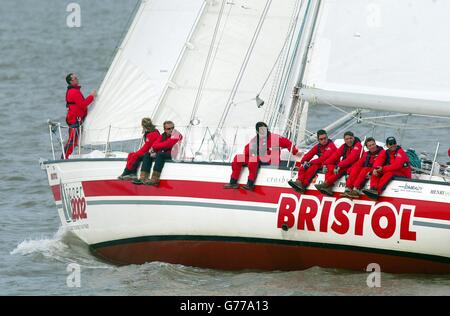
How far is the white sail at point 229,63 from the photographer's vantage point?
63.7 ft

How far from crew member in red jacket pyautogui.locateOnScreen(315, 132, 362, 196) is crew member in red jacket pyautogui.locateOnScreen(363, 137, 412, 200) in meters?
0.32

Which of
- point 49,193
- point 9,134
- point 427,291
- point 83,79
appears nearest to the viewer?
point 427,291

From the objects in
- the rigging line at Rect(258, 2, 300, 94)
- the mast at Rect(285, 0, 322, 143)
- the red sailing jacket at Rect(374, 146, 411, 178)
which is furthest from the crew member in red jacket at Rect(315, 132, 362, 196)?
the rigging line at Rect(258, 2, 300, 94)

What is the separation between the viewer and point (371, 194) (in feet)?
53.7

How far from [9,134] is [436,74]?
47.2ft

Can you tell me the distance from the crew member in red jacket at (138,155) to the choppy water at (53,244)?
1.25 meters

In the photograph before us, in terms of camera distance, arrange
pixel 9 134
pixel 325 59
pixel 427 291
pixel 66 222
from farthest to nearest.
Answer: pixel 9 134 → pixel 66 222 → pixel 325 59 → pixel 427 291

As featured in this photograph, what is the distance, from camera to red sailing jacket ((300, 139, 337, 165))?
16.8 meters

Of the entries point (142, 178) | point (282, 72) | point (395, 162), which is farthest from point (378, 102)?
point (142, 178)

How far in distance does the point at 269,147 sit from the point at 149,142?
166 centimetres

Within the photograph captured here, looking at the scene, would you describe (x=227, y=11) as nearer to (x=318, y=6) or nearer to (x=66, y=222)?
(x=318, y=6)

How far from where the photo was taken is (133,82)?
19281 mm

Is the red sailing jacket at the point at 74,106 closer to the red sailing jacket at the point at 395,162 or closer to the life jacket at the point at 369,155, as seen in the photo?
the life jacket at the point at 369,155

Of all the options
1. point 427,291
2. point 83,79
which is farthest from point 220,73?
point 83,79
